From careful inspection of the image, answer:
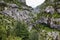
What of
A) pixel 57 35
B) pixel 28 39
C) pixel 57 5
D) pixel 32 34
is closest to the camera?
pixel 28 39

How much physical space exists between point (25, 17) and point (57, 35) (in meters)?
49.5

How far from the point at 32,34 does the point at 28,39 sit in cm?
787

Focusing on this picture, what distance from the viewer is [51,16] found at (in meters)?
176

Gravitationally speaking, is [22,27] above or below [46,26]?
above

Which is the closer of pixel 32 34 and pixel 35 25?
pixel 32 34

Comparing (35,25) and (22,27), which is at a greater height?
(22,27)

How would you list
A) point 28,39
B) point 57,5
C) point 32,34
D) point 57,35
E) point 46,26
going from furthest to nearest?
point 57,5
point 46,26
point 57,35
point 32,34
point 28,39

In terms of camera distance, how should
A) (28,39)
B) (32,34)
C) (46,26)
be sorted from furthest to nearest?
1. (46,26)
2. (32,34)
3. (28,39)

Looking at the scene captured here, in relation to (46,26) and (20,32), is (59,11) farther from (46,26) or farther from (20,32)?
(20,32)

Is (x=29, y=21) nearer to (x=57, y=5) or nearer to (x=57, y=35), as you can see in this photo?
(x=57, y=5)

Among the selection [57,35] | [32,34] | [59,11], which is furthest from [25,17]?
[32,34]

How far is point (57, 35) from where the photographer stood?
153 metres

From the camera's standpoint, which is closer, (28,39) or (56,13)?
(28,39)

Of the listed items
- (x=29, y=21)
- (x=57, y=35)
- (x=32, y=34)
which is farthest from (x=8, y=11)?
(x=32, y=34)
